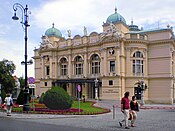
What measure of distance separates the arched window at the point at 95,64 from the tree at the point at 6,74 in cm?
1674

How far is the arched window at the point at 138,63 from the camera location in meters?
52.3

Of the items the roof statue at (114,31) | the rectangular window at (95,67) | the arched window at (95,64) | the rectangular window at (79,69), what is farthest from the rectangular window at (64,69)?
the roof statue at (114,31)

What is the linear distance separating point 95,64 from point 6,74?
18.6 meters

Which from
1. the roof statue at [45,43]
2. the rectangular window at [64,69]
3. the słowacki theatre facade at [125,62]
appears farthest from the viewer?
the roof statue at [45,43]

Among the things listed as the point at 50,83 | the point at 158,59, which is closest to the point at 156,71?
the point at 158,59

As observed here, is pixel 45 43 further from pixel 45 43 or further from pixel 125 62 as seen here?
pixel 125 62

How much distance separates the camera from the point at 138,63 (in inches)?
2074

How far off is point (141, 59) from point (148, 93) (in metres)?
6.93

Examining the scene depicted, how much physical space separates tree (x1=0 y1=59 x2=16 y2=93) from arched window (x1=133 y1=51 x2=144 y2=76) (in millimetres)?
25264

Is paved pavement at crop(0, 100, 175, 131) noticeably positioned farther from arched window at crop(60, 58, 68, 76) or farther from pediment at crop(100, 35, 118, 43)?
arched window at crop(60, 58, 68, 76)

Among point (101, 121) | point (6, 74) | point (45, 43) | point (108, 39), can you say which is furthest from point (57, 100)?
point (45, 43)

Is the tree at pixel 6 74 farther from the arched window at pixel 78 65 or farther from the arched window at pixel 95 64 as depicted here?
the arched window at pixel 95 64

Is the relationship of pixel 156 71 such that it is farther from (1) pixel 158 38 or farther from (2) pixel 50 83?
(2) pixel 50 83

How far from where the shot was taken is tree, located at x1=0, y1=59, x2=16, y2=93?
180 ft
